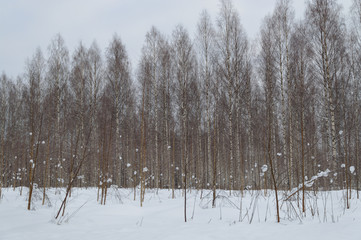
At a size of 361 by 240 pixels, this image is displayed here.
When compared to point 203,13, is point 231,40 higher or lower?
lower

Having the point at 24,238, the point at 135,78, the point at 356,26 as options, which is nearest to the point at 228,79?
the point at 356,26

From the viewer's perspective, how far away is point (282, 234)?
248 centimetres

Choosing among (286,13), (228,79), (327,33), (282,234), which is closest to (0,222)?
(282,234)

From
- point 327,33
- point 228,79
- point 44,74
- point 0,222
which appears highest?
point 327,33

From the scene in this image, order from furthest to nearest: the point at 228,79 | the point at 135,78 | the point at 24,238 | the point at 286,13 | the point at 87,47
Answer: the point at 135,78 → the point at 87,47 → the point at 286,13 → the point at 228,79 → the point at 24,238

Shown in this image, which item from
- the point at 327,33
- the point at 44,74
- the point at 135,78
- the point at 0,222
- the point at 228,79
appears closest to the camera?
the point at 0,222

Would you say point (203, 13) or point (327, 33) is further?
point (203, 13)

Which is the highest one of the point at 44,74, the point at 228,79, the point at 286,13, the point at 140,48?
the point at 286,13

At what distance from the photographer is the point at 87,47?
48.3 ft

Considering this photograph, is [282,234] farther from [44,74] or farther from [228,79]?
[44,74]

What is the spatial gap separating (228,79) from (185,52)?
2771 millimetres

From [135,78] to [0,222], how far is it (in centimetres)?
1332

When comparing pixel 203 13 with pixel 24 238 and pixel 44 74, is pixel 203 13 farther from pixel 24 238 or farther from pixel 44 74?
pixel 24 238

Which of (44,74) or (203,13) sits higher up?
(203,13)
